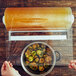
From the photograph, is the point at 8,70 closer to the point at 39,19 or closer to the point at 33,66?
the point at 33,66

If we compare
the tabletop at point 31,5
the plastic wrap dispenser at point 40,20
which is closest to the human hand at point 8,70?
the tabletop at point 31,5

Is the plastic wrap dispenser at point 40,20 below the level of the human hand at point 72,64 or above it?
above

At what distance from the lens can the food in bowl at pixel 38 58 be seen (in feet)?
2.86

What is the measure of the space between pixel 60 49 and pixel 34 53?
0.53 ft

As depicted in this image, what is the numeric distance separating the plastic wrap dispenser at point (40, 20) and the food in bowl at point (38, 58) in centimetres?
9

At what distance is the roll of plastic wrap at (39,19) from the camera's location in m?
0.85

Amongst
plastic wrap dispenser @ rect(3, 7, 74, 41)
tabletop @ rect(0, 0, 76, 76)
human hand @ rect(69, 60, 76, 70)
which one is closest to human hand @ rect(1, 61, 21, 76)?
tabletop @ rect(0, 0, 76, 76)

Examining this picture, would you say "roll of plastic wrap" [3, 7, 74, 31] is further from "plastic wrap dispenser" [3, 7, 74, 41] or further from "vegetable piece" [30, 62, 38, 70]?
"vegetable piece" [30, 62, 38, 70]

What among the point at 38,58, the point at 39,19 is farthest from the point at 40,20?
the point at 38,58

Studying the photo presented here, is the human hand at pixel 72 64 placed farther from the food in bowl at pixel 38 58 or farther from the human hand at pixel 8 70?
the human hand at pixel 8 70

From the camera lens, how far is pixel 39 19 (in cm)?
85

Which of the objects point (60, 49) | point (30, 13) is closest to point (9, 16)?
point (30, 13)

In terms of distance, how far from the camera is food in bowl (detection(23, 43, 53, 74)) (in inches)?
34.4

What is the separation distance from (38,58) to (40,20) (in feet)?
0.76
